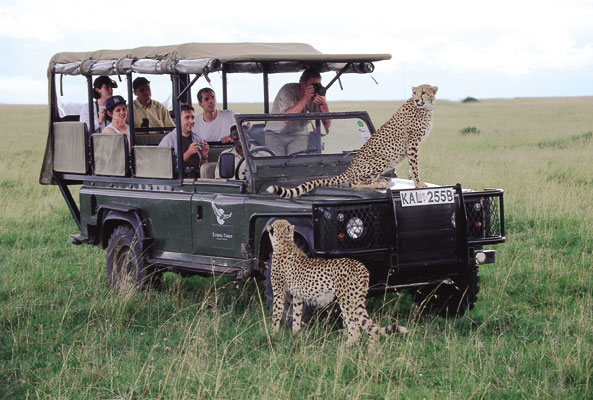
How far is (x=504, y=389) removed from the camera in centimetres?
442

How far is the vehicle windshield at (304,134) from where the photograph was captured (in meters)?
6.39

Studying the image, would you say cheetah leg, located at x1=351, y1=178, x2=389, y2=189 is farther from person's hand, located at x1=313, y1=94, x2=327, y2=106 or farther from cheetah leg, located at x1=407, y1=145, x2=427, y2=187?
person's hand, located at x1=313, y1=94, x2=327, y2=106

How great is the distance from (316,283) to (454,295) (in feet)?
4.56

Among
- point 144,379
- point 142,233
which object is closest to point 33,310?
point 142,233

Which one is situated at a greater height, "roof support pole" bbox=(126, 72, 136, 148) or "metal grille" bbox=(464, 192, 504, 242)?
"roof support pole" bbox=(126, 72, 136, 148)

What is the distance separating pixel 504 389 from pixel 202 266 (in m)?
2.69

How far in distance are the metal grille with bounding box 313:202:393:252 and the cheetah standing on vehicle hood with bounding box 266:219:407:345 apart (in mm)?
129

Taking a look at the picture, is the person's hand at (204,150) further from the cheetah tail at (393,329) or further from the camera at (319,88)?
the cheetah tail at (393,329)

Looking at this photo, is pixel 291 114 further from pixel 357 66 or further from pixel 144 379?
pixel 144 379

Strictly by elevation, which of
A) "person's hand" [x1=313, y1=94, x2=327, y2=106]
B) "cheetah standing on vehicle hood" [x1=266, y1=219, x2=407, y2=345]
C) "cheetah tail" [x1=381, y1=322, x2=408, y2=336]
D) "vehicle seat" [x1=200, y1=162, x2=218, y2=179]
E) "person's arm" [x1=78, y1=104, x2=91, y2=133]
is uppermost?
"person's hand" [x1=313, y1=94, x2=327, y2=106]

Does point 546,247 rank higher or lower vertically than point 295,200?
lower

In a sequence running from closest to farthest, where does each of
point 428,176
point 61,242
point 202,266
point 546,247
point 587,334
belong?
point 587,334, point 202,266, point 546,247, point 61,242, point 428,176

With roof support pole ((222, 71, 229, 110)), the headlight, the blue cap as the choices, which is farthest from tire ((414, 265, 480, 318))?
the blue cap

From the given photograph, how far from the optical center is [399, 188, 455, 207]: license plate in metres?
5.34
